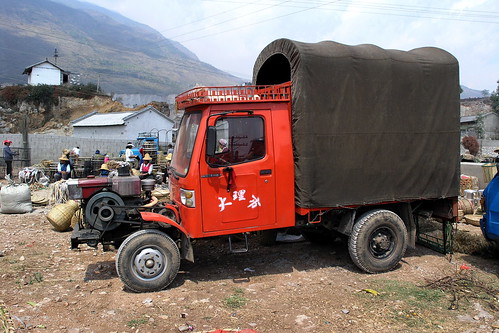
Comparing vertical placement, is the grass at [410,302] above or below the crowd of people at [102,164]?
below

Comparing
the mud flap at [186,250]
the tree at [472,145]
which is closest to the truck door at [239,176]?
the mud flap at [186,250]

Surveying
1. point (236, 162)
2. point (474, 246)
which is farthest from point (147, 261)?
point (474, 246)

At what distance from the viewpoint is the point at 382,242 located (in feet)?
18.8

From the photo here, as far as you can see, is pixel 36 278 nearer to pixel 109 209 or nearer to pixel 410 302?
pixel 109 209

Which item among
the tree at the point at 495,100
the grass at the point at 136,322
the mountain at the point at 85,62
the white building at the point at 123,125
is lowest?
the grass at the point at 136,322

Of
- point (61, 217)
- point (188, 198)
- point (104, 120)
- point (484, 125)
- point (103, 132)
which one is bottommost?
point (61, 217)

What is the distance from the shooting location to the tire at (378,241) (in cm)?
561

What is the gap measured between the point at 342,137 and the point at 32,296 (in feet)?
14.8

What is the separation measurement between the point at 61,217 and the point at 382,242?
6.15 m

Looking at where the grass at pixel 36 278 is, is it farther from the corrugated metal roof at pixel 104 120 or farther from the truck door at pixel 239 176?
the corrugated metal roof at pixel 104 120

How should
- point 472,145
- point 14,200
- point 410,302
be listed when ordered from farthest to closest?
point 472,145
point 14,200
point 410,302

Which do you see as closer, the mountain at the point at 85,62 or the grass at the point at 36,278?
the grass at the point at 36,278

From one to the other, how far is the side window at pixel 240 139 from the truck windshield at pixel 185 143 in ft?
1.16

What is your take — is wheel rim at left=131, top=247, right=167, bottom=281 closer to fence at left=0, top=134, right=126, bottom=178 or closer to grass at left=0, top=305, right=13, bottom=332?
grass at left=0, top=305, right=13, bottom=332
